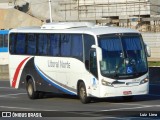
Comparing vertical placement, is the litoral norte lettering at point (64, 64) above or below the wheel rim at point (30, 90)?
above

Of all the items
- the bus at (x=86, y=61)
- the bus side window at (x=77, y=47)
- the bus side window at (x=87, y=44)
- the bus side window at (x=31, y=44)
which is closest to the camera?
the bus at (x=86, y=61)

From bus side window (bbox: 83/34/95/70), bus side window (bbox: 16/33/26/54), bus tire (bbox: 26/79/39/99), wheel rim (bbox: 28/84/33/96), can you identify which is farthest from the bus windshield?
bus side window (bbox: 16/33/26/54)

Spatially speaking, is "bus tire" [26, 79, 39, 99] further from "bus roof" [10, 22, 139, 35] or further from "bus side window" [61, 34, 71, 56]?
"bus side window" [61, 34, 71, 56]

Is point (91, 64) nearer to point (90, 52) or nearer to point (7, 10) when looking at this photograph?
point (90, 52)

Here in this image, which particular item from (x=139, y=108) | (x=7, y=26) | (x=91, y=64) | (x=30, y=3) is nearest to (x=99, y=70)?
(x=91, y=64)

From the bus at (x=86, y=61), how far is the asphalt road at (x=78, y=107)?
1.57 ft

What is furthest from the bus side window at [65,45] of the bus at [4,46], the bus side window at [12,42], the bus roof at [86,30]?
the bus at [4,46]

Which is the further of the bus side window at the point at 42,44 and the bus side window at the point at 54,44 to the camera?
the bus side window at the point at 42,44

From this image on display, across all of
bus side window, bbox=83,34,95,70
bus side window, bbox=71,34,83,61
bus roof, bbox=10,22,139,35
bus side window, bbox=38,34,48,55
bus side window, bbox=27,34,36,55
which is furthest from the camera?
bus side window, bbox=27,34,36,55

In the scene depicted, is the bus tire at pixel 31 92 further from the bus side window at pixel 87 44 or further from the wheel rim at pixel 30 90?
the bus side window at pixel 87 44

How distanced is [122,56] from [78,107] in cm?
254

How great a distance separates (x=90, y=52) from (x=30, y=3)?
5452 cm

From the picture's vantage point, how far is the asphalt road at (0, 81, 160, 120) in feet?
63.4

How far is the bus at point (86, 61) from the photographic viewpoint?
75.9 feet
